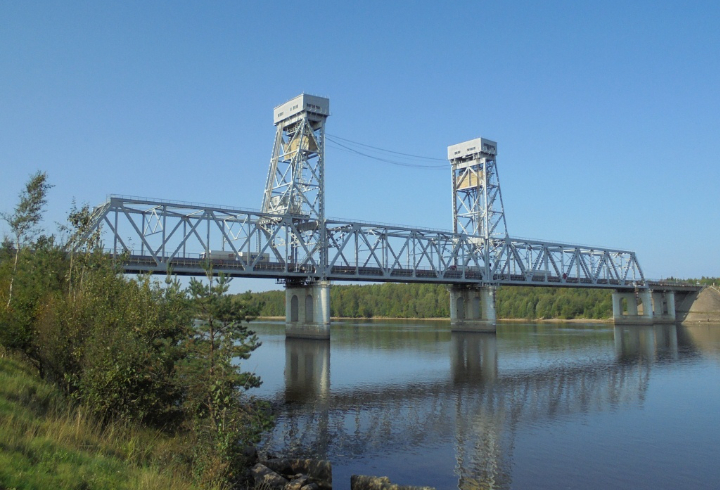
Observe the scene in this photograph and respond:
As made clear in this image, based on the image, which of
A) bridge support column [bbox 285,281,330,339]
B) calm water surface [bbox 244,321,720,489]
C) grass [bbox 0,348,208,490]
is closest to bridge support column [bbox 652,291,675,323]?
calm water surface [bbox 244,321,720,489]

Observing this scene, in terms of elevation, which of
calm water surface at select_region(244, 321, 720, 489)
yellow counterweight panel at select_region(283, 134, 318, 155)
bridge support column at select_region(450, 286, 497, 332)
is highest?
yellow counterweight panel at select_region(283, 134, 318, 155)

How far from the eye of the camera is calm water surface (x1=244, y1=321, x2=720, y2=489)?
19.5 meters

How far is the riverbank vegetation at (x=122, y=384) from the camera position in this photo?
1298 centimetres

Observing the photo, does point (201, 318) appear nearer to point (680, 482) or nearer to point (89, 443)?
point (89, 443)

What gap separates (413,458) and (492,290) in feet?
256

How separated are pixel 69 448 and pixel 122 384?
12.9 feet

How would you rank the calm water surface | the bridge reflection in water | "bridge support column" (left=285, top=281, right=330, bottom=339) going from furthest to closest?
"bridge support column" (left=285, top=281, right=330, bottom=339)
the bridge reflection in water
the calm water surface

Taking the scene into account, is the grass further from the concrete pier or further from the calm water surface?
the concrete pier

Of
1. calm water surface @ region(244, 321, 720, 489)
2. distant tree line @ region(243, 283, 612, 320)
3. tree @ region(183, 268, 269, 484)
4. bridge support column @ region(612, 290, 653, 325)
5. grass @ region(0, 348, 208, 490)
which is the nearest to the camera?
grass @ region(0, 348, 208, 490)

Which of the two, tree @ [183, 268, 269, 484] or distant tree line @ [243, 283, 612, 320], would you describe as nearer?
tree @ [183, 268, 269, 484]

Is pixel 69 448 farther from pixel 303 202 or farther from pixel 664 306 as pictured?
pixel 664 306

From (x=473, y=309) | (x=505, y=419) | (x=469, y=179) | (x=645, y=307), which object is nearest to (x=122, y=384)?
(x=505, y=419)

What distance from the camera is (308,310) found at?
245 ft

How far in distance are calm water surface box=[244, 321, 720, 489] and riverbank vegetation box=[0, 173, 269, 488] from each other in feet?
16.5
